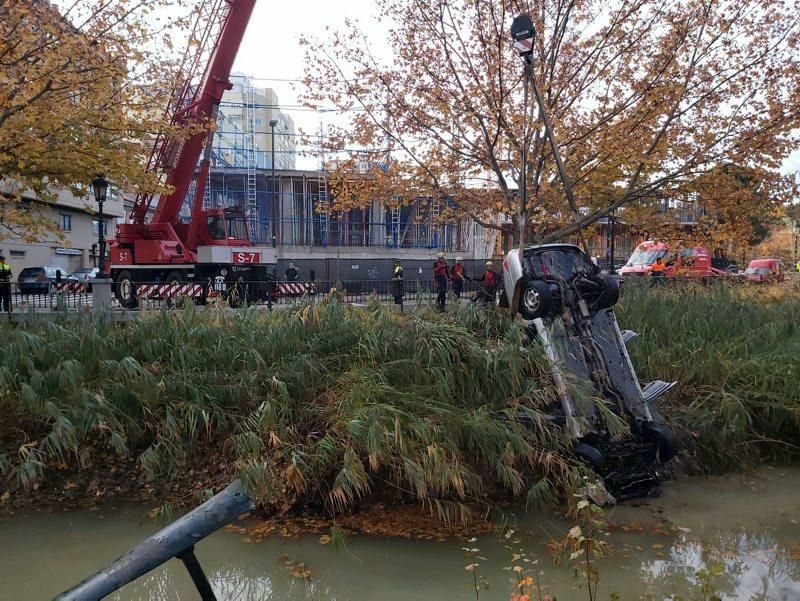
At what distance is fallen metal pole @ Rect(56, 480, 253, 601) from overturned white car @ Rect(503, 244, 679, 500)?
432 cm

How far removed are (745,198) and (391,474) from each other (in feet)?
31.0

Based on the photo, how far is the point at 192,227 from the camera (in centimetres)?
1884

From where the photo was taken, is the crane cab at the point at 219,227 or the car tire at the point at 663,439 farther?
the crane cab at the point at 219,227

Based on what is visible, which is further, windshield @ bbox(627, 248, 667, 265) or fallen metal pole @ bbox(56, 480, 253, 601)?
windshield @ bbox(627, 248, 667, 265)

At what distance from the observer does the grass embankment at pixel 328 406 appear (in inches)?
220

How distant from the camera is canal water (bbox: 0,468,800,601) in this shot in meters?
4.50

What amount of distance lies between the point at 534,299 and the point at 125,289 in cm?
1356

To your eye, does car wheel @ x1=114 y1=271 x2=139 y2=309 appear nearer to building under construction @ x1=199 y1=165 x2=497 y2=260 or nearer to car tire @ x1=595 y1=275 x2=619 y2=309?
car tire @ x1=595 y1=275 x2=619 y2=309

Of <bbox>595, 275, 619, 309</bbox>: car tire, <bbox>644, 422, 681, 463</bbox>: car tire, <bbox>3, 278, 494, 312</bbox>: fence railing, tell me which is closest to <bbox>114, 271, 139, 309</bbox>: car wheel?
<bbox>3, 278, 494, 312</bbox>: fence railing

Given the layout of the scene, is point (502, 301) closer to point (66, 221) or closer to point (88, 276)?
point (88, 276)

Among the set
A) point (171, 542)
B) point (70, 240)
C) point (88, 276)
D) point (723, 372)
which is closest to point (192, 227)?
point (88, 276)

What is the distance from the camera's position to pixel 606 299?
21.8 feet

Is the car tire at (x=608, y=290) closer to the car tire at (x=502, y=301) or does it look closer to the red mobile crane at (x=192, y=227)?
the car tire at (x=502, y=301)

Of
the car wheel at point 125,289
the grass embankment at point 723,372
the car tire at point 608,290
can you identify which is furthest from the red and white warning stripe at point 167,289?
the car tire at point 608,290
